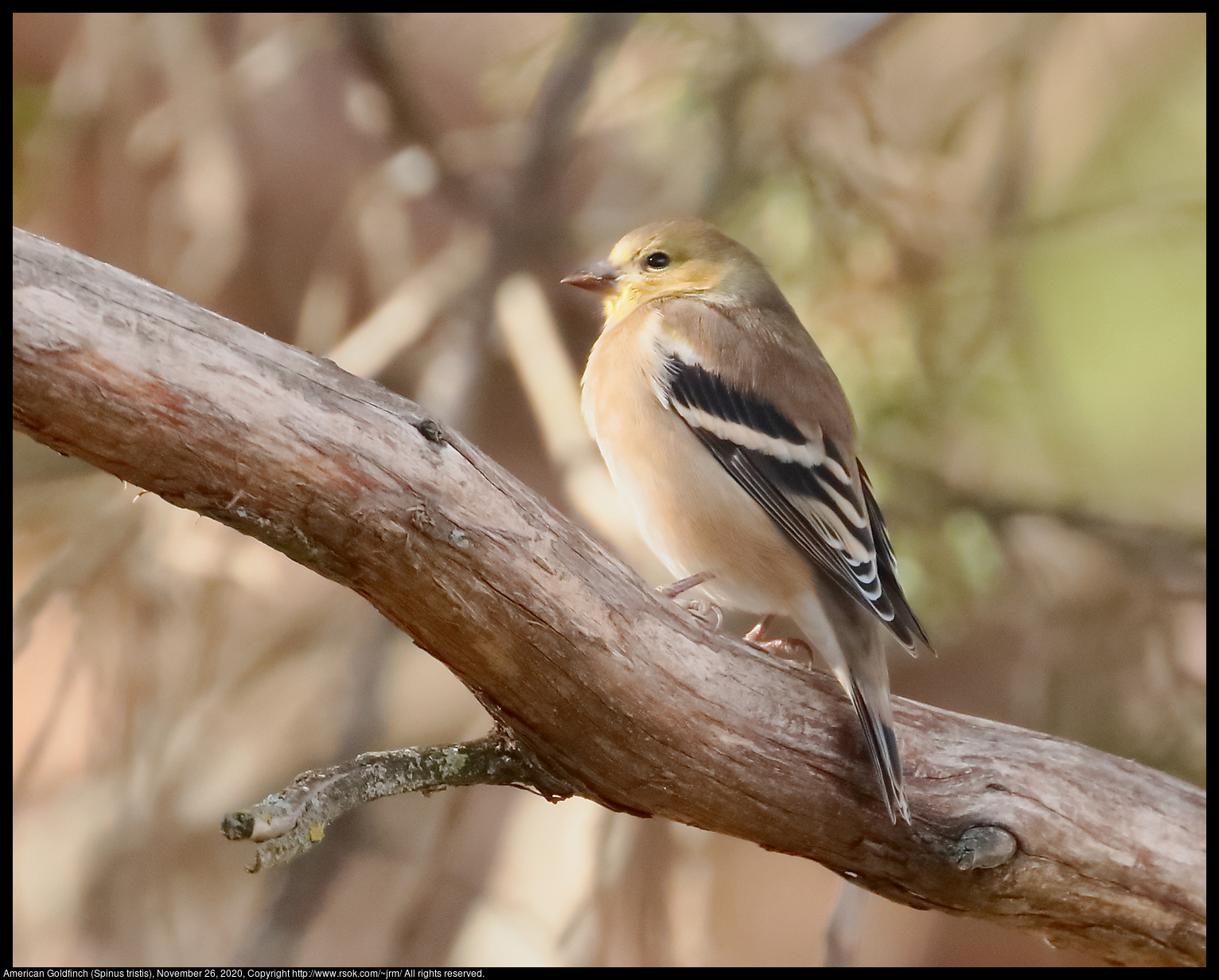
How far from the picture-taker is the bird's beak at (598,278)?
266 cm

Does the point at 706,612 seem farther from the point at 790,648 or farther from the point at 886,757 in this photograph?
the point at 886,757

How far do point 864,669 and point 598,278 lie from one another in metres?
1.31

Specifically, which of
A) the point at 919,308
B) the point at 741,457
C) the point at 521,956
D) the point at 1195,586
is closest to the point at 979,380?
the point at 919,308

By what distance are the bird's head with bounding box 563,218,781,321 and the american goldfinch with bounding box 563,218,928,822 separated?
0.49 ft

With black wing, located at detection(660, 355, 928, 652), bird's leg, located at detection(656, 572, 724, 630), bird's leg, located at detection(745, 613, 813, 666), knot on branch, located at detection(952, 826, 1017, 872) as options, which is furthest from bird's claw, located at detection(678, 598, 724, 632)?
knot on branch, located at detection(952, 826, 1017, 872)

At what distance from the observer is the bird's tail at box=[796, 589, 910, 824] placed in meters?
1.72

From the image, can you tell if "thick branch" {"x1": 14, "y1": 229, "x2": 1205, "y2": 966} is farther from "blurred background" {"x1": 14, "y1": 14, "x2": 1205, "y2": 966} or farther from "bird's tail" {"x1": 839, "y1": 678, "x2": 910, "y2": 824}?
"blurred background" {"x1": 14, "y1": 14, "x2": 1205, "y2": 966}

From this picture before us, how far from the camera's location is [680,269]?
2639 mm

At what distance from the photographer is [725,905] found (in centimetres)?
346

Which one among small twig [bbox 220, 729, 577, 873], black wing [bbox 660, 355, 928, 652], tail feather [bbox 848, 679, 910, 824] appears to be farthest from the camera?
black wing [bbox 660, 355, 928, 652]

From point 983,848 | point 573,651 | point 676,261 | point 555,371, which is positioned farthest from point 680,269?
point 983,848

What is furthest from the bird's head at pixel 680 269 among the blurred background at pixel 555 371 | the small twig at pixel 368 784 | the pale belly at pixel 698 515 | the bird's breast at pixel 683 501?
the small twig at pixel 368 784

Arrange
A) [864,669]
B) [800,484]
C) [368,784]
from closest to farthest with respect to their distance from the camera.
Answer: [368,784] → [864,669] → [800,484]

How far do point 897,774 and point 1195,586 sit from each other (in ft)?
7.51
